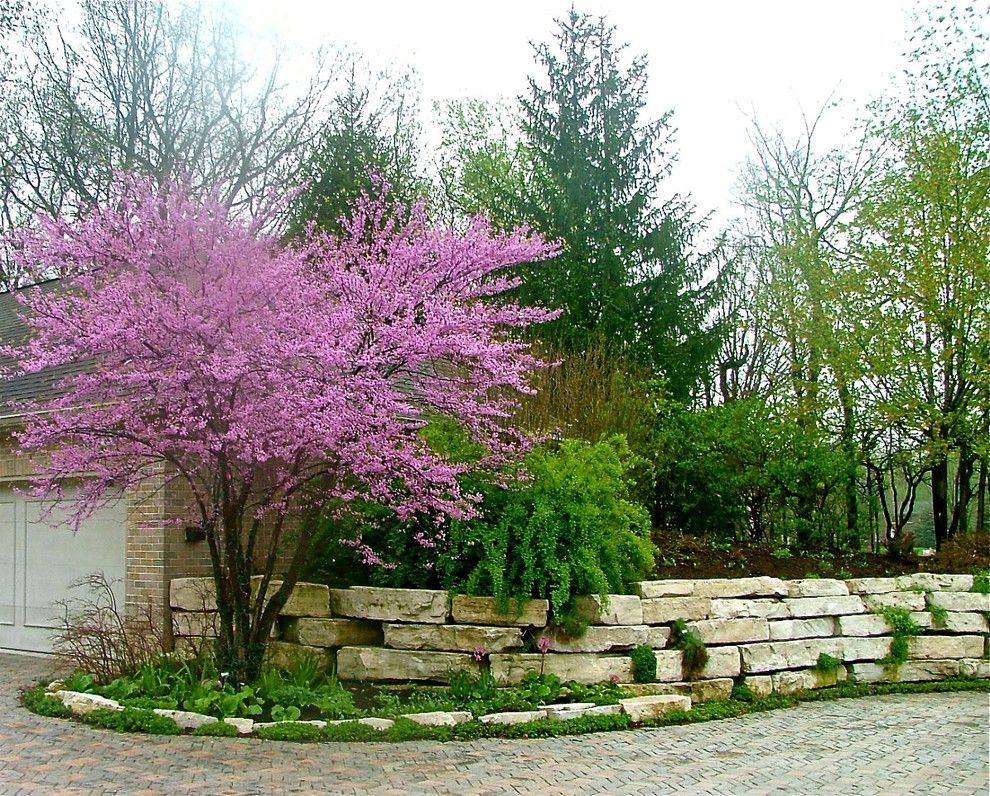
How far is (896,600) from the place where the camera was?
A: 406 inches

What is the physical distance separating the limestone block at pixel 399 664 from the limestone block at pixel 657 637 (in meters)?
1.55

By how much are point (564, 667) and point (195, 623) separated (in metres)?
3.46

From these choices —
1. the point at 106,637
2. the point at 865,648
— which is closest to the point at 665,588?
the point at 865,648

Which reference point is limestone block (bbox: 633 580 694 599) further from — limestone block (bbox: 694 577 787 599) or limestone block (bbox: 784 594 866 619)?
limestone block (bbox: 784 594 866 619)

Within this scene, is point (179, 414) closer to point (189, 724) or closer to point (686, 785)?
point (189, 724)

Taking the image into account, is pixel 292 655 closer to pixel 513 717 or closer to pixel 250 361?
pixel 513 717

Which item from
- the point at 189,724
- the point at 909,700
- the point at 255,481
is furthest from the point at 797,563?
the point at 189,724

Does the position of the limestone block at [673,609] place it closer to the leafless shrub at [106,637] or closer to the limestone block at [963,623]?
the limestone block at [963,623]

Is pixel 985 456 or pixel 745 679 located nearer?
pixel 745 679

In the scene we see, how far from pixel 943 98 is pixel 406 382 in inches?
422

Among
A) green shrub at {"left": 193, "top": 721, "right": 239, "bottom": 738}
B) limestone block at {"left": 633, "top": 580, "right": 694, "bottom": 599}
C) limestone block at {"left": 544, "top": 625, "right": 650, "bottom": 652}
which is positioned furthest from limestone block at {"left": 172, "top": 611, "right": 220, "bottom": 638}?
limestone block at {"left": 633, "top": 580, "right": 694, "bottom": 599}

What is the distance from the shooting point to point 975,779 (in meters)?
6.36

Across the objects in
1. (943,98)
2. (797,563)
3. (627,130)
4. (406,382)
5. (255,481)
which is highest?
(627,130)

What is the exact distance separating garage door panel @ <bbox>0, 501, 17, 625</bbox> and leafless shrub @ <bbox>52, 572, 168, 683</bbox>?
1251 mm
